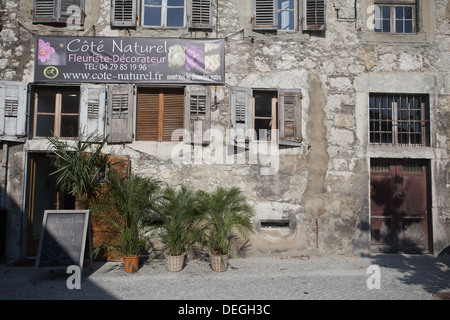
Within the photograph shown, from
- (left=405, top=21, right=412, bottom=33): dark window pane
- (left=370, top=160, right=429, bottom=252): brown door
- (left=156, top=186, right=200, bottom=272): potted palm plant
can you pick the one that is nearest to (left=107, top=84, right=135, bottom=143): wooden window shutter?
(left=156, top=186, right=200, bottom=272): potted palm plant

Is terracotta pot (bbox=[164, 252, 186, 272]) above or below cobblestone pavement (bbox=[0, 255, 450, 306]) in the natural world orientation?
above

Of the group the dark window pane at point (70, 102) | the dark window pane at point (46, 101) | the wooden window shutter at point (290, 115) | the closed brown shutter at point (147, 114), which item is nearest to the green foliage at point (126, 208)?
the closed brown shutter at point (147, 114)

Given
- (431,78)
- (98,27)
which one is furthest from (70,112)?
(431,78)

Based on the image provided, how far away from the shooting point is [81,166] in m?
5.75

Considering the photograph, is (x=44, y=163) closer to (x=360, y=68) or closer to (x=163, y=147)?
(x=163, y=147)

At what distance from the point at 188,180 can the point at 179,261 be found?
1.77 m

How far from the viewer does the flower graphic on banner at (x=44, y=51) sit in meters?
6.54

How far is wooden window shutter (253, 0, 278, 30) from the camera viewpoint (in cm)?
675

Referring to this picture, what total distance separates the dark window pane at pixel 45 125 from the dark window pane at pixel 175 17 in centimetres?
349

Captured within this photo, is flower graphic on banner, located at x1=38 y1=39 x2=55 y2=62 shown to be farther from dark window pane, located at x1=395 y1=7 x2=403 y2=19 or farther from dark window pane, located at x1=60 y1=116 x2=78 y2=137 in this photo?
dark window pane, located at x1=395 y1=7 x2=403 y2=19

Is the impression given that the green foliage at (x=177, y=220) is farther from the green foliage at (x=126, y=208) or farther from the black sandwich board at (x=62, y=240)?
the black sandwich board at (x=62, y=240)

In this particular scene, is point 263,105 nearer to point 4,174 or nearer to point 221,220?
point 221,220

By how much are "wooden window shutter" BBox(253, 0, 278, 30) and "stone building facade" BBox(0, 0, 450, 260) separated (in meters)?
0.02

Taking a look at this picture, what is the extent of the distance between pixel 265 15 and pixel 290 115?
2.38 metres
